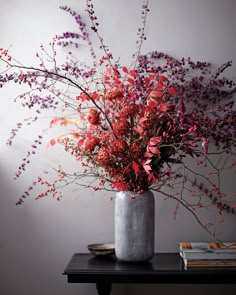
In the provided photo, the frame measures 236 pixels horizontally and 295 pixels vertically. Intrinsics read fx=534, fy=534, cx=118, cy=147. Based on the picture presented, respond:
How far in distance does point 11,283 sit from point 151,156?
0.92m

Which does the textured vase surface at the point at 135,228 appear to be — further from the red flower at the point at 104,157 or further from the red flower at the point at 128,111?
the red flower at the point at 128,111

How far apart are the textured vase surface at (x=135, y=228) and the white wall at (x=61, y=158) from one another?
0.96 feet

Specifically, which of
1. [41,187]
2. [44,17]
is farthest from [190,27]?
[41,187]

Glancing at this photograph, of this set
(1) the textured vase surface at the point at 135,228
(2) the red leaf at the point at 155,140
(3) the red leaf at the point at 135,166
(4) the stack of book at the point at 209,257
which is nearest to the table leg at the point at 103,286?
(1) the textured vase surface at the point at 135,228

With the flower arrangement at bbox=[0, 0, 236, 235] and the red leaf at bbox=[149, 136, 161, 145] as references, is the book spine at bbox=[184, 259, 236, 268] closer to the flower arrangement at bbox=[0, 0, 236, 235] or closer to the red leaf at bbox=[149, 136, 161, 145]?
the flower arrangement at bbox=[0, 0, 236, 235]

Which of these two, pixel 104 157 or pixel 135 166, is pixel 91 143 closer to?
pixel 104 157

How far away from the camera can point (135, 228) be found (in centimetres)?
211

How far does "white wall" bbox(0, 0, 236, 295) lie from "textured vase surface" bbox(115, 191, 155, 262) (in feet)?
0.96

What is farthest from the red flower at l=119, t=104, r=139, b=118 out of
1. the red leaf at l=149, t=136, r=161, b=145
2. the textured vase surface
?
the textured vase surface

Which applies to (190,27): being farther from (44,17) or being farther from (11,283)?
(11,283)

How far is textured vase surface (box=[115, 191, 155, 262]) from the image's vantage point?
2.11 meters

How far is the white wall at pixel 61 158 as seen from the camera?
2.41 m

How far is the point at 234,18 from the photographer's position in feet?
8.07

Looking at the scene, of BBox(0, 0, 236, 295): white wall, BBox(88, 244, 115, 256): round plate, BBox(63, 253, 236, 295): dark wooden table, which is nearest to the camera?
BBox(63, 253, 236, 295): dark wooden table
